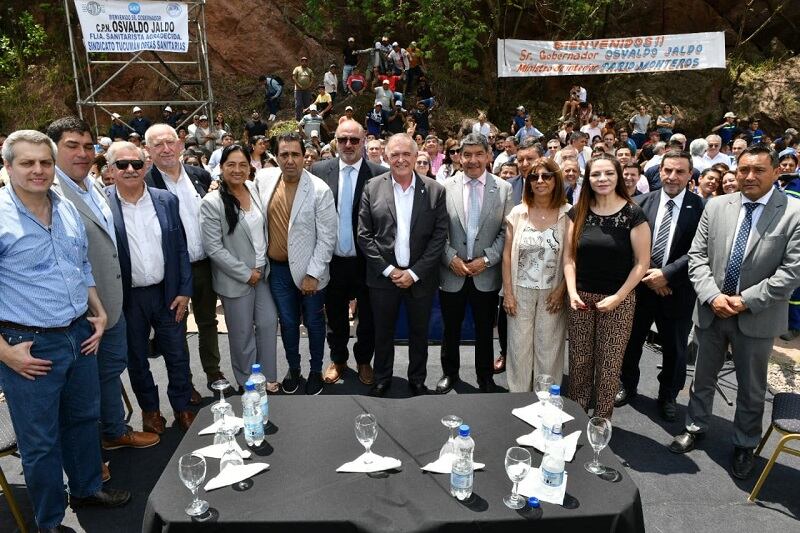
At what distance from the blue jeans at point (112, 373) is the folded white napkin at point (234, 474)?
1531 millimetres

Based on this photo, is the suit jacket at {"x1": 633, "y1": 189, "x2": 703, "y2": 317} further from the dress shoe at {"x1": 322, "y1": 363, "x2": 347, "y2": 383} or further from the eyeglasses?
the eyeglasses

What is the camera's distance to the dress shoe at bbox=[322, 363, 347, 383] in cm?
475

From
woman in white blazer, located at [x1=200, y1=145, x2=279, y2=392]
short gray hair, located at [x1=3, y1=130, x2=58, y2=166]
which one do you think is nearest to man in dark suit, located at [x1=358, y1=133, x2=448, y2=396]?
woman in white blazer, located at [x1=200, y1=145, x2=279, y2=392]

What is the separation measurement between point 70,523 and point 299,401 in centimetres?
152

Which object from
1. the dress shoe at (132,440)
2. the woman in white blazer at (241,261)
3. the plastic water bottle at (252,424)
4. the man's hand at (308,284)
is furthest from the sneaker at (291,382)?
the plastic water bottle at (252,424)

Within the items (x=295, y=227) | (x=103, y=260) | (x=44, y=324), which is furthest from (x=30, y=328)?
(x=295, y=227)

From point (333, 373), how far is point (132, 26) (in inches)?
316

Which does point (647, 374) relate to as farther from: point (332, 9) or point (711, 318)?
point (332, 9)

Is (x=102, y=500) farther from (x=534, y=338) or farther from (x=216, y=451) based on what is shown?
(x=534, y=338)

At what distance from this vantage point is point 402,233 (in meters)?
4.07

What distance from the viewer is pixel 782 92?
1467 cm

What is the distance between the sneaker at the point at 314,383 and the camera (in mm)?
4508

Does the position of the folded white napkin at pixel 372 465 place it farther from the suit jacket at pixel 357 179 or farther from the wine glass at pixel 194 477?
the suit jacket at pixel 357 179

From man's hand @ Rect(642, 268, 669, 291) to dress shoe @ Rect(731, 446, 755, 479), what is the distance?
1.15m
